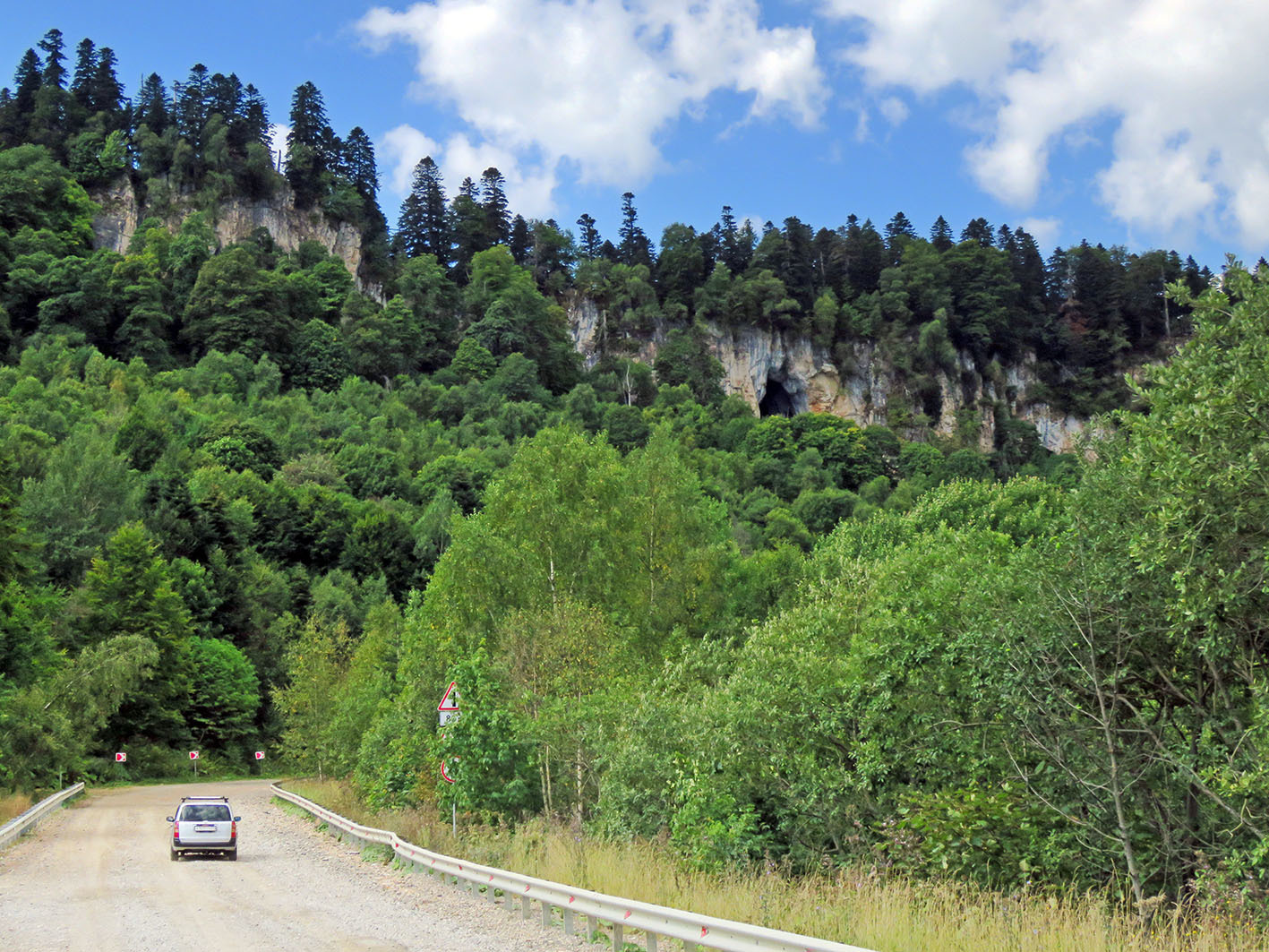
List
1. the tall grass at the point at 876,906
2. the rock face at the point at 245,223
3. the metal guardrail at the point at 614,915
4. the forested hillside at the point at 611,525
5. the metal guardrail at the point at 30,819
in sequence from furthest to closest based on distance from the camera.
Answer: the rock face at the point at 245,223
the metal guardrail at the point at 30,819
the forested hillside at the point at 611,525
the tall grass at the point at 876,906
the metal guardrail at the point at 614,915

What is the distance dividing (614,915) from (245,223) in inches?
5138

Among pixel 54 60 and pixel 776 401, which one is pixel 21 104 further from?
pixel 776 401

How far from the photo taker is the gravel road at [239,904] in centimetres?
1062

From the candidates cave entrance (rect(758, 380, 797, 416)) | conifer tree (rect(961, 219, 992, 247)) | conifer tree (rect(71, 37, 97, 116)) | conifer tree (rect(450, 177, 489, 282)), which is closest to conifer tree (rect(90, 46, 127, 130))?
conifer tree (rect(71, 37, 97, 116))

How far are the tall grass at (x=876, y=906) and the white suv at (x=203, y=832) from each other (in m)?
6.54

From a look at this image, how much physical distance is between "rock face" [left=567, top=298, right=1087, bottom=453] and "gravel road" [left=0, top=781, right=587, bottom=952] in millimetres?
121466

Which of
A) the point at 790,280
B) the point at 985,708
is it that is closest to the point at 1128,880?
the point at 985,708

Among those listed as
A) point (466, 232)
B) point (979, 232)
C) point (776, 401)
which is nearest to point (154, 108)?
point (466, 232)

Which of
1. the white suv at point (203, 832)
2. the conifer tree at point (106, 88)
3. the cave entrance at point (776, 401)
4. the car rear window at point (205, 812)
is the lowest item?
the white suv at point (203, 832)

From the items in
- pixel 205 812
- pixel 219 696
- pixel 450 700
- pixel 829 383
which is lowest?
pixel 205 812

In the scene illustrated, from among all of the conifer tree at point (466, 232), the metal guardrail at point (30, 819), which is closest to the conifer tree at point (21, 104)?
the conifer tree at point (466, 232)

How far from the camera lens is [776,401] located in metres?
149

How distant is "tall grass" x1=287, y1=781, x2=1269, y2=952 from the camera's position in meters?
8.12

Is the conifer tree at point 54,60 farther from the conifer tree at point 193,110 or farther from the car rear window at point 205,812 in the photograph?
the car rear window at point 205,812
